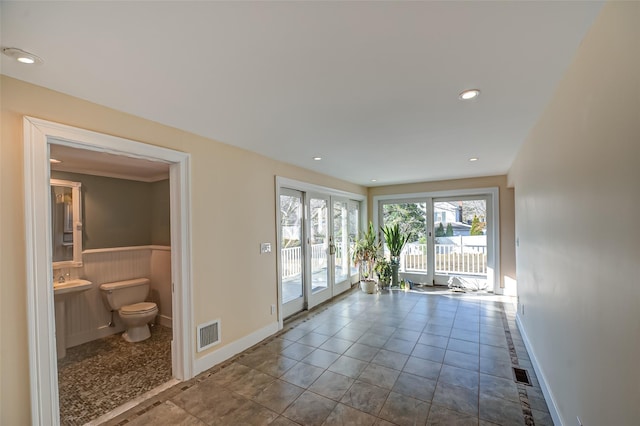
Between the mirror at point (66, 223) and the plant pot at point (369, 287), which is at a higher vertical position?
the mirror at point (66, 223)

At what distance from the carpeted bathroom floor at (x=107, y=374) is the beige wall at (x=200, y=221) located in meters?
0.62

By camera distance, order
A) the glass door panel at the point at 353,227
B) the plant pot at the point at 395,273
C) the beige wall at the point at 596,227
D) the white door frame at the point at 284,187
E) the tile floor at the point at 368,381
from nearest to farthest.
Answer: the beige wall at the point at 596,227 → the tile floor at the point at 368,381 → the white door frame at the point at 284,187 → the plant pot at the point at 395,273 → the glass door panel at the point at 353,227

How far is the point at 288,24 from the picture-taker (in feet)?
3.90

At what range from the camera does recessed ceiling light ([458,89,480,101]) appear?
1.81 meters

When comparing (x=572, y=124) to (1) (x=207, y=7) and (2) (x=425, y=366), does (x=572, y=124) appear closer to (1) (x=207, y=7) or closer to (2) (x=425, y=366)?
(1) (x=207, y=7)

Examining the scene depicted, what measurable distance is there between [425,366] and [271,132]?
2.75 metres

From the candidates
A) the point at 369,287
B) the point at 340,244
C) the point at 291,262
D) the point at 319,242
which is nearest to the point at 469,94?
the point at 291,262

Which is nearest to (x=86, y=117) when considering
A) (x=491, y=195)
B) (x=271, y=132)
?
(x=271, y=132)

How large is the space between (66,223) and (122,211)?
63 centimetres

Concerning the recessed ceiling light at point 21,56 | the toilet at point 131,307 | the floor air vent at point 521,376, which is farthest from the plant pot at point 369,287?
the recessed ceiling light at point 21,56

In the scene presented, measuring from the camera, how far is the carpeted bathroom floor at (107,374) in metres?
2.14

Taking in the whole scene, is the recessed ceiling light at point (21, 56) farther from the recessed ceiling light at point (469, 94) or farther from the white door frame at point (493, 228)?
the white door frame at point (493, 228)

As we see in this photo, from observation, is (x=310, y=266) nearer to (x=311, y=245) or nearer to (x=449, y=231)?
(x=311, y=245)

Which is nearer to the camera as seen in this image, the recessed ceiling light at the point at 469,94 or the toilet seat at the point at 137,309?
the recessed ceiling light at the point at 469,94
